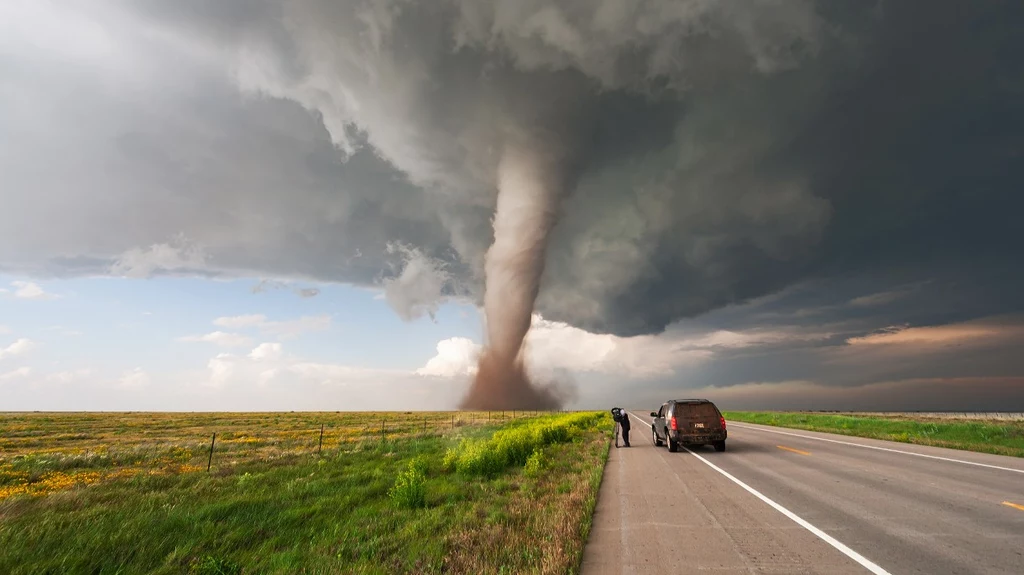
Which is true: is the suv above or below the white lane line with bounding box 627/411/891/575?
above

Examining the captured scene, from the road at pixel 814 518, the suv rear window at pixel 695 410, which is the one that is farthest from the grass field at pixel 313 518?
the suv rear window at pixel 695 410

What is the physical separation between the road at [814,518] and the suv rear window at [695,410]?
Answer: 3692mm

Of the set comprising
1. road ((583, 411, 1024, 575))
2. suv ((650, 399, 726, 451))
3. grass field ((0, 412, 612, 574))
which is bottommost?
grass field ((0, 412, 612, 574))

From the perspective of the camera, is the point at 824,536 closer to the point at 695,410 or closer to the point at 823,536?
the point at 823,536

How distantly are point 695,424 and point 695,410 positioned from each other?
0.59 metres

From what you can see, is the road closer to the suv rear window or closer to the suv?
the suv

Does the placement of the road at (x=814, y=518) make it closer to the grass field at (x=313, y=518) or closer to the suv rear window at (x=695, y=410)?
the grass field at (x=313, y=518)

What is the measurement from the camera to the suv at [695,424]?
16672 mm

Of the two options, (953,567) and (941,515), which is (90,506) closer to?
(953,567)

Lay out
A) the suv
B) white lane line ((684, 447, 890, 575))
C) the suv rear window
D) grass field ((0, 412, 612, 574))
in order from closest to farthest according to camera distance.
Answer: white lane line ((684, 447, 890, 575)) → grass field ((0, 412, 612, 574)) → the suv → the suv rear window

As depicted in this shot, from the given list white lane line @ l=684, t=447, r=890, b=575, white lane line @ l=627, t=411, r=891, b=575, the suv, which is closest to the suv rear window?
the suv

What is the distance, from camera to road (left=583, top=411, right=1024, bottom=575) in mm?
5246

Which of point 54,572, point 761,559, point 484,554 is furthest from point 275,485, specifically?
point 761,559

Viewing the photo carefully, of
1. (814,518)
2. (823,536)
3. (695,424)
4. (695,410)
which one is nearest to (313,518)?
(823,536)
